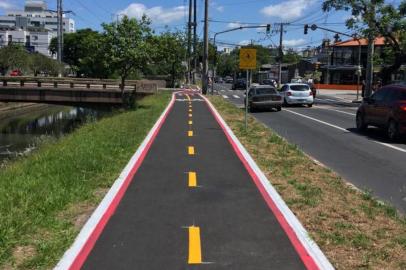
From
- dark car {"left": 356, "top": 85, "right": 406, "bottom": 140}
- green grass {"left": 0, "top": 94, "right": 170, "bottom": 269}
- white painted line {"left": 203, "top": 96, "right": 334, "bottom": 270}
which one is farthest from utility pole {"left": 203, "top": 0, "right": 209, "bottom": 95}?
white painted line {"left": 203, "top": 96, "right": 334, "bottom": 270}

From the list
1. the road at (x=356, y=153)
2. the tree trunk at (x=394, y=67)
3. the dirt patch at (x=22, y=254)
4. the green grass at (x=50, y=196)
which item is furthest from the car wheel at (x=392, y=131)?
the tree trunk at (x=394, y=67)

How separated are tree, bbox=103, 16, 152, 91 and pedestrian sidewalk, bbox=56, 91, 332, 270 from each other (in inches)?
680

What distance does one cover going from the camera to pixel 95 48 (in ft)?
97.1

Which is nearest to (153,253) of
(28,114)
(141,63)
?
(141,63)

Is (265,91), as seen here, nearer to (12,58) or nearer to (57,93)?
(57,93)

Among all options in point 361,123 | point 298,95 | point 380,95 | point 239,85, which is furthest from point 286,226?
point 239,85

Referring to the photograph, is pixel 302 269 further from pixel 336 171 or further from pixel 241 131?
pixel 241 131

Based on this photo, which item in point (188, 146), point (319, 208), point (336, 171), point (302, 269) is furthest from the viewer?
point (188, 146)

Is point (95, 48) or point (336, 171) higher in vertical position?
point (95, 48)

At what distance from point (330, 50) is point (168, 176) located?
98.4 m

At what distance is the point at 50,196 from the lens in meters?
8.19

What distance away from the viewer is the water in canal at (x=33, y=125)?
116 ft

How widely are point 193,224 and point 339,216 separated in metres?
2.01

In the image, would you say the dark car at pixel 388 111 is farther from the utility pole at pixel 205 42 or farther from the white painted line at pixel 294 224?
the utility pole at pixel 205 42
